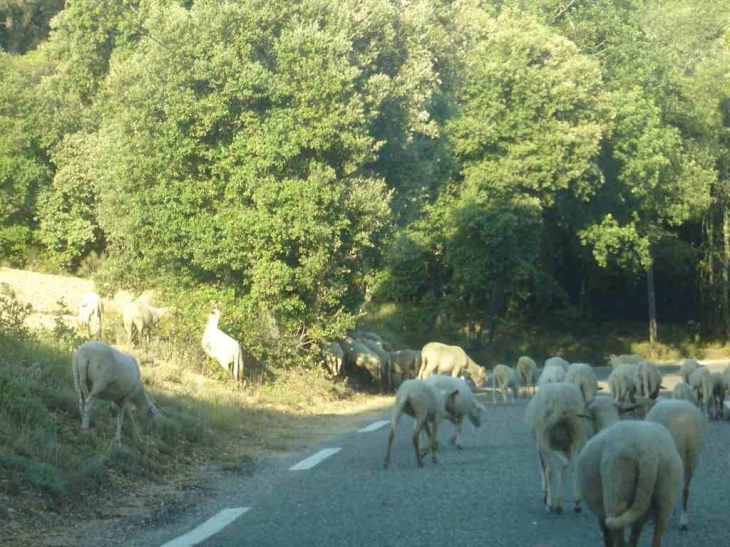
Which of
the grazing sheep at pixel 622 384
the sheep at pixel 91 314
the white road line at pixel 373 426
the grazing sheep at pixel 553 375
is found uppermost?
the sheep at pixel 91 314

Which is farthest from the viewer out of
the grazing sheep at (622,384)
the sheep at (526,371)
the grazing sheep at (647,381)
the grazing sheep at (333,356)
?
the sheep at (526,371)

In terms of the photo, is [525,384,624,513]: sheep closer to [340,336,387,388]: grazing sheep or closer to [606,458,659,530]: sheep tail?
[606,458,659,530]: sheep tail

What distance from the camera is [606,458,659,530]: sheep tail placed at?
6.55 meters

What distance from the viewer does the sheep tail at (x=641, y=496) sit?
6555 mm

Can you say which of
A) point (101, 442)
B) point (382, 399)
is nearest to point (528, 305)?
point (382, 399)

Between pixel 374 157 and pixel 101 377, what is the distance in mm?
12227

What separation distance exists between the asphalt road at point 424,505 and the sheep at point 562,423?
39 cm

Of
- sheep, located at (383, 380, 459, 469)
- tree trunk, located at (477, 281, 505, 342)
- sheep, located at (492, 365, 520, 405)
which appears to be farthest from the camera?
tree trunk, located at (477, 281, 505, 342)

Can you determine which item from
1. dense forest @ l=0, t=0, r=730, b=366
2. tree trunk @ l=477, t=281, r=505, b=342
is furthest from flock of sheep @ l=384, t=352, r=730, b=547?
tree trunk @ l=477, t=281, r=505, b=342

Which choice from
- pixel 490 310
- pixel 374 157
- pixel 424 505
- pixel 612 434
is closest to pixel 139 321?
pixel 374 157

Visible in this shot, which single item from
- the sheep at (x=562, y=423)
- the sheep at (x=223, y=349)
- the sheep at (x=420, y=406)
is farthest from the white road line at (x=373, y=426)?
the sheep at (x=562, y=423)

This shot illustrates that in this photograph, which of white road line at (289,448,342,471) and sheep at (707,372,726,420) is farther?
sheep at (707,372,726,420)

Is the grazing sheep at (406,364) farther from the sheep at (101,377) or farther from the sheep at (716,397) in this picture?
the sheep at (101,377)

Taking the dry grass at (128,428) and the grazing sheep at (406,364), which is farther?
the grazing sheep at (406,364)
